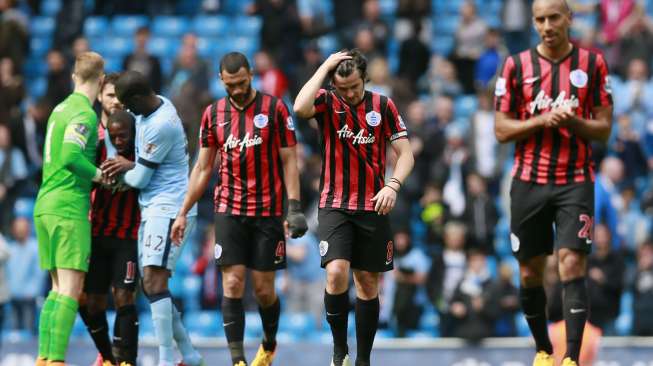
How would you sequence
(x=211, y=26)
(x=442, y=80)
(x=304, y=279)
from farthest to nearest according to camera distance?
(x=211, y=26)
(x=442, y=80)
(x=304, y=279)

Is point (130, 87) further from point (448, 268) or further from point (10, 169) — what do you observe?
point (10, 169)

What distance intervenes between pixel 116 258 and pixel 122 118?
119cm

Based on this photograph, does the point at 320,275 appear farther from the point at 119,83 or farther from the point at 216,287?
the point at 119,83

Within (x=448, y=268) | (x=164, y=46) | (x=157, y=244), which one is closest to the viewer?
(x=157, y=244)

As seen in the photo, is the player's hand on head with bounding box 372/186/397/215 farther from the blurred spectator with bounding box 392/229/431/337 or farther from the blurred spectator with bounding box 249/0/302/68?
the blurred spectator with bounding box 249/0/302/68

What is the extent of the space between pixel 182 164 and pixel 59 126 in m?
1.05

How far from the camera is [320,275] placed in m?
16.7

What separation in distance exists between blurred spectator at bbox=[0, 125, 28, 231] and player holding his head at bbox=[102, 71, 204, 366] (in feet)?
27.3

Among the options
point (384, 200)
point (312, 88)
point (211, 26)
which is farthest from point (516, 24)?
point (384, 200)

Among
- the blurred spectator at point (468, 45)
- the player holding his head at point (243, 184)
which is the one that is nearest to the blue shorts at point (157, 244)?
the player holding his head at point (243, 184)

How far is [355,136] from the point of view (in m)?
9.98

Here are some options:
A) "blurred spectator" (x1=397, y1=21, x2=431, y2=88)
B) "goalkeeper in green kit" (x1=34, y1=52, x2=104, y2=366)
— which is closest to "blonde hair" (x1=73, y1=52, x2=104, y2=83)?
"goalkeeper in green kit" (x1=34, y1=52, x2=104, y2=366)

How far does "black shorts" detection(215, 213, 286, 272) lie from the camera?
10.5 m

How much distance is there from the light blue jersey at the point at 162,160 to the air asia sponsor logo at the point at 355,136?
155 cm
